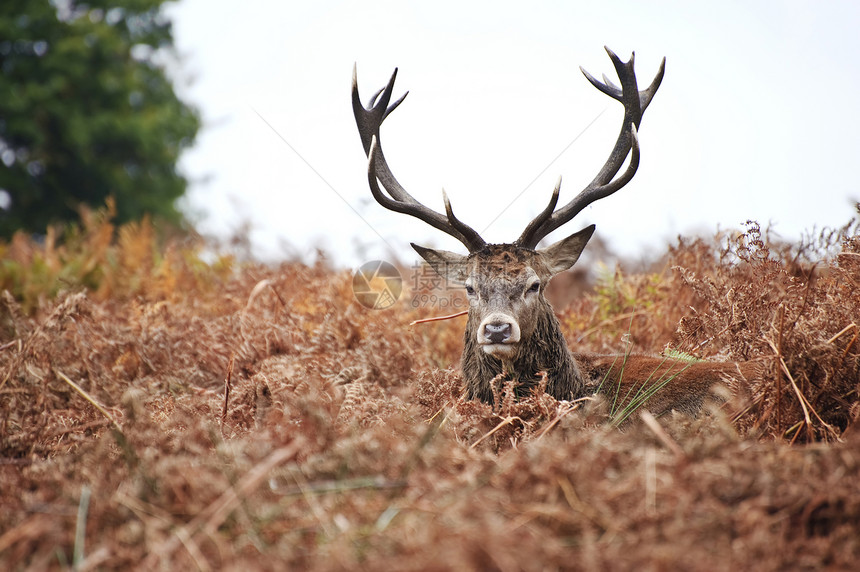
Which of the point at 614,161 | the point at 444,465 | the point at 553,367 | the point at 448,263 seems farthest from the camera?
the point at 448,263

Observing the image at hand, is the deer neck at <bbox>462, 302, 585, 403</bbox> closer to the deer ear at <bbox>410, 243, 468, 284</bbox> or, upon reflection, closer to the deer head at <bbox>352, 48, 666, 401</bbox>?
the deer head at <bbox>352, 48, 666, 401</bbox>

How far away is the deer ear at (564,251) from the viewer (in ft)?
15.4

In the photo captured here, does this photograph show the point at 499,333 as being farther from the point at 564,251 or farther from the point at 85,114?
the point at 85,114

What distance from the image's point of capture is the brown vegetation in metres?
1.86

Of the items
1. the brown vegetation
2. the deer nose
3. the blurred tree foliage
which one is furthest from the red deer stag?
the blurred tree foliage

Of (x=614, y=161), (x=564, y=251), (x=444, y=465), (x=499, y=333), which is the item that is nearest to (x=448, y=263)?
(x=564, y=251)

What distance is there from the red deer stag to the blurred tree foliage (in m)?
17.8

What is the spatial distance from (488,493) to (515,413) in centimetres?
145

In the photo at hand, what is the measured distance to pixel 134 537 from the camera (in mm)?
1991

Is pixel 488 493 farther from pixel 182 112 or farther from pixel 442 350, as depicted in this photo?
pixel 182 112

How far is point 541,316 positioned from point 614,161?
121 centimetres

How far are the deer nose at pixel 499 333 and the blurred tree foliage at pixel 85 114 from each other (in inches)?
720

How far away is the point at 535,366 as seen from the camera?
170 inches

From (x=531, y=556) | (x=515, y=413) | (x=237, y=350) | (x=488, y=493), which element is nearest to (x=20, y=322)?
(x=237, y=350)
